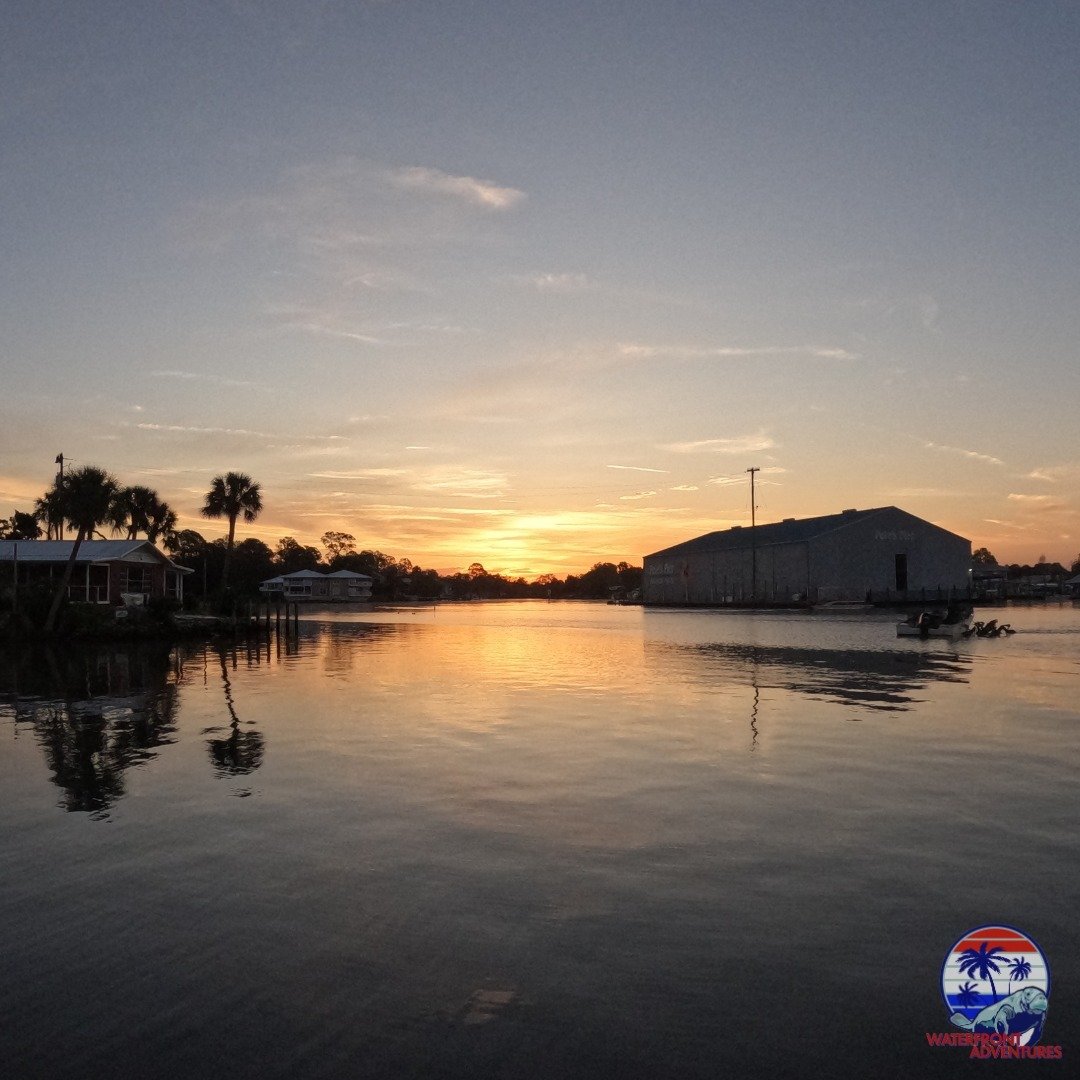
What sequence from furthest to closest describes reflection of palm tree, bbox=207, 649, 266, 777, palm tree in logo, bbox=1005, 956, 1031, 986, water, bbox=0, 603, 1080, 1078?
reflection of palm tree, bbox=207, 649, 266, 777 → palm tree in logo, bbox=1005, 956, 1031, 986 → water, bbox=0, 603, 1080, 1078

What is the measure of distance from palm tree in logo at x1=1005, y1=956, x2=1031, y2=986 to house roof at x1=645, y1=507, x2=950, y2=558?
3795 inches

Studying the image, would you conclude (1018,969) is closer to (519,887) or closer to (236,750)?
(519,887)

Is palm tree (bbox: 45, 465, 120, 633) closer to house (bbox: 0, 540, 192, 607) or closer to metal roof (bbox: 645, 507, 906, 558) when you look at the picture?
house (bbox: 0, 540, 192, 607)

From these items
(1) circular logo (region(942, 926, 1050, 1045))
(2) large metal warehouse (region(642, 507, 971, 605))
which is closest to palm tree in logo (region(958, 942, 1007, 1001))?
(1) circular logo (region(942, 926, 1050, 1045))

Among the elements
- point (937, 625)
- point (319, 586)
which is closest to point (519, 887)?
point (937, 625)

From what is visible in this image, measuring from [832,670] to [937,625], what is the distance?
2570cm

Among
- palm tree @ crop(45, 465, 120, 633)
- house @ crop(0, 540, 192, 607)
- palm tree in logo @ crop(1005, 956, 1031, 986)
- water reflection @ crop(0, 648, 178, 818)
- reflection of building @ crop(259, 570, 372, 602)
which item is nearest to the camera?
palm tree in logo @ crop(1005, 956, 1031, 986)

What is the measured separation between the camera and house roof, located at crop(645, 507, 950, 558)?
101m

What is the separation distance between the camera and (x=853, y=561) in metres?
99.2

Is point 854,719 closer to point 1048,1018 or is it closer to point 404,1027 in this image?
point 1048,1018

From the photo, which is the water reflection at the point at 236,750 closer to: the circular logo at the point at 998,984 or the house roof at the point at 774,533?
the circular logo at the point at 998,984

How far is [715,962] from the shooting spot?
6.50m

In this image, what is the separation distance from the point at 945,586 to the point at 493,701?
93.5 meters

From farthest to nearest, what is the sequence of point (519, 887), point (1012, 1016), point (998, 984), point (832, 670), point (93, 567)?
1. point (93, 567)
2. point (832, 670)
3. point (519, 887)
4. point (998, 984)
5. point (1012, 1016)
